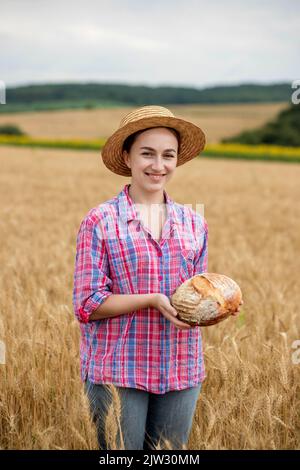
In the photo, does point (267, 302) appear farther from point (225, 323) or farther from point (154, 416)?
point (154, 416)

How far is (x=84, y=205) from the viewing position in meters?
10.4

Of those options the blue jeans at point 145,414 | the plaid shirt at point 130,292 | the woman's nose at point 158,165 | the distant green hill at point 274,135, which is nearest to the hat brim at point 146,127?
the woman's nose at point 158,165

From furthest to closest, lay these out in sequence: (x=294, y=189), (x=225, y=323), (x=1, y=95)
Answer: (x=294, y=189), (x=225, y=323), (x=1, y=95)

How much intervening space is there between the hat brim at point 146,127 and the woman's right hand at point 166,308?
0.53m

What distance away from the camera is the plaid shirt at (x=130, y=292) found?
2.04 metres

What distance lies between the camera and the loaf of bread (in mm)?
1935

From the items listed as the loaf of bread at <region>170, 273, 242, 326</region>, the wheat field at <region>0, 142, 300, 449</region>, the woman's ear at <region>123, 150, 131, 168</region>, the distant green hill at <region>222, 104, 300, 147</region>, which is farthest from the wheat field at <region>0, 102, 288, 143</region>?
the loaf of bread at <region>170, 273, 242, 326</region>

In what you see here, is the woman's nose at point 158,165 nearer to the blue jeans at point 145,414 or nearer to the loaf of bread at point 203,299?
the loaf of bread at point 203,299

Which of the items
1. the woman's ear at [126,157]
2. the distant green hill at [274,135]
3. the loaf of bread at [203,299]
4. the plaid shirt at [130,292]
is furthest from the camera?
the distant green hill at [274,135]

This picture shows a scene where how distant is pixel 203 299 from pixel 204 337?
1.66m

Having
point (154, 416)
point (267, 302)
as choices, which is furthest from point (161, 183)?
point (267, 302)

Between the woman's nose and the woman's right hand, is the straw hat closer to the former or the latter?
the woman's nose

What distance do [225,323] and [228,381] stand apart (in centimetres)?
108

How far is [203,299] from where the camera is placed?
1939mm
